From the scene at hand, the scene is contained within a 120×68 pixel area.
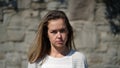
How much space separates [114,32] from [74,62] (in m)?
3.18

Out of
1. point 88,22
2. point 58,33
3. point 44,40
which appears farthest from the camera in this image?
point 88,22

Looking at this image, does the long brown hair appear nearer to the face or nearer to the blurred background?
the face

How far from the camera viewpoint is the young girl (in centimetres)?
259

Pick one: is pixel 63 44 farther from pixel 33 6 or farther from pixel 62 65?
pixel 33 6

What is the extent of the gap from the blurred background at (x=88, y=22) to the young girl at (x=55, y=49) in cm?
294

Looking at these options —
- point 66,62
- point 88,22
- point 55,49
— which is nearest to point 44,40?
point 55,49

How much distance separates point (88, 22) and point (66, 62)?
10.4ft

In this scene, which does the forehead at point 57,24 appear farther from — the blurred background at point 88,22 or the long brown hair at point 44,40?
the blurred background at point 88,22

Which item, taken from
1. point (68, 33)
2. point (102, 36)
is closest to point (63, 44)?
point (68, 33)

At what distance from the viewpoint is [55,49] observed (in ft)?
8.80

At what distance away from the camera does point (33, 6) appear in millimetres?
5766

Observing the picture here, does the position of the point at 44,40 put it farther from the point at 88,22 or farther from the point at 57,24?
the point at 88,22

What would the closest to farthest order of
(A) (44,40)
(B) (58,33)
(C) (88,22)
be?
1. (B) (58,33)
2. (A) (44,40)
3. (C) (88,22)

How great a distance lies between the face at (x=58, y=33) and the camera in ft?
8.48
